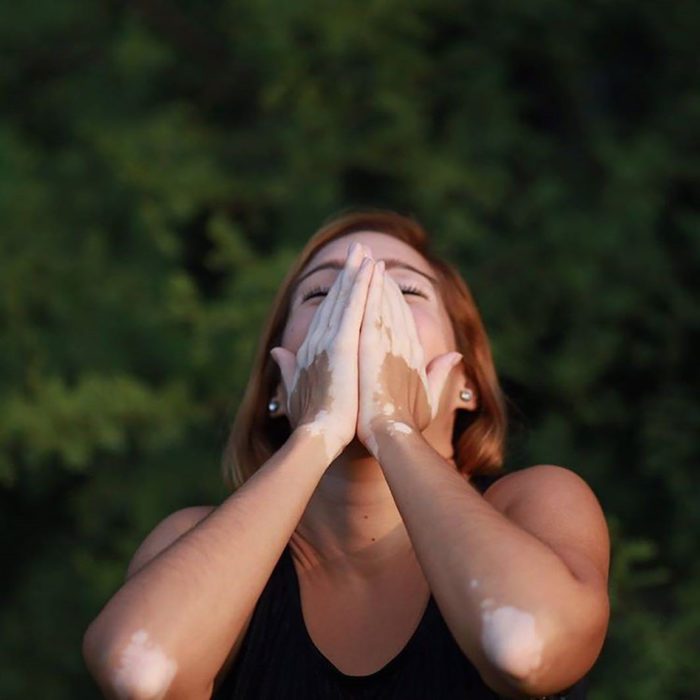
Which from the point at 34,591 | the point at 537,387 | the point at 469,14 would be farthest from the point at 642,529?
the point at 34,591

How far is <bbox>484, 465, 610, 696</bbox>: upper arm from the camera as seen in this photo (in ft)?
4.13

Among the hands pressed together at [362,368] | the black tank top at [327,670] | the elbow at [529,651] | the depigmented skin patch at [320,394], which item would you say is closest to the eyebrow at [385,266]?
the hands pressed together at [362,368]

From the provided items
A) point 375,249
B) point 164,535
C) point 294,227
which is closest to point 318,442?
point 164,535

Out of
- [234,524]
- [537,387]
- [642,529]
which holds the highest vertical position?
[234,524]

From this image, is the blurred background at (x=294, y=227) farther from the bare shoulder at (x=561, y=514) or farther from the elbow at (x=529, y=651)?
the elbow at (x=529, y=651)

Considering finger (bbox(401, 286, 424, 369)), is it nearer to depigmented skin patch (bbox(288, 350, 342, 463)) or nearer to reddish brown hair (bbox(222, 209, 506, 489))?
depigmented skin patch (bbox(288, 350, 342, 463))

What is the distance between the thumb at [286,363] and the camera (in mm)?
1577

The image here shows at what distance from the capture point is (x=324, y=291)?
1.67 m

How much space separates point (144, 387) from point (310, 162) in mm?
664

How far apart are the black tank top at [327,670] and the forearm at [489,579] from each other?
0.60 feet

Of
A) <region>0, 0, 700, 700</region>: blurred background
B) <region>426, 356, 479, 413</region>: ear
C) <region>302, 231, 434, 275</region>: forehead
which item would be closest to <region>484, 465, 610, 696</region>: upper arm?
<region>426, 356, 479, 413</region>: ear

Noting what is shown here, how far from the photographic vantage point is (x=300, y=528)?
163cm

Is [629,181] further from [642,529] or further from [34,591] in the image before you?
[34,591]

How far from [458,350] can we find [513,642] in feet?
2.11
